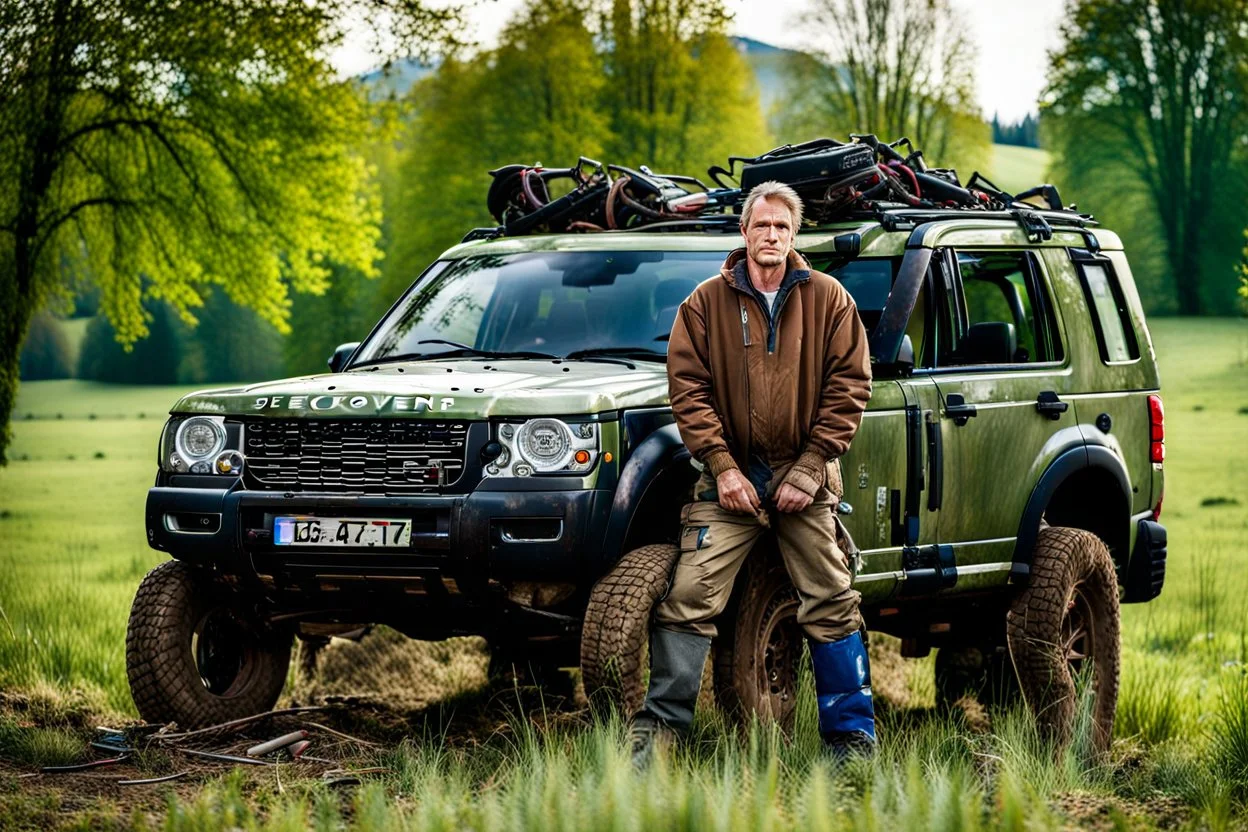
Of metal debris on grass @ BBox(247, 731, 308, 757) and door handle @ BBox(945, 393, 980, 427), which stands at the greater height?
door handle @ BBox(945, 393, 980, 427)

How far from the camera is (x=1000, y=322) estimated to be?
26.7 ft

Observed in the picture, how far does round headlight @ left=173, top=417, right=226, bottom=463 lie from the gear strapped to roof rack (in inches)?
88.2

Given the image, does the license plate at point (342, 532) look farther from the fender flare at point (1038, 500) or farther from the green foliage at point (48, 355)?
the green foliage at point (48, 355)

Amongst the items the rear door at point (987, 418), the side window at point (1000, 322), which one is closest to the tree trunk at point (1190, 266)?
the side window at point (1000, 322)

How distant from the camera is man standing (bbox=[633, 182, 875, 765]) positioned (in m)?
6.07

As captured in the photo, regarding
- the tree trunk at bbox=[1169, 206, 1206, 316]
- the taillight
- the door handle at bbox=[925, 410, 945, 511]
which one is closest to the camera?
the door handle at bbox=[925, 410, 945, 511]

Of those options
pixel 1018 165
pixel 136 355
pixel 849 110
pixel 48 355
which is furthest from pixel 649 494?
pixel 1018 165

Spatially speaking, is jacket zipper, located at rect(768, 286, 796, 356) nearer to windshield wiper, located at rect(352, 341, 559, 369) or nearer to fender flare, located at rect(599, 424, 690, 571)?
fender flare, located at rect(599, 424, 690, 571)

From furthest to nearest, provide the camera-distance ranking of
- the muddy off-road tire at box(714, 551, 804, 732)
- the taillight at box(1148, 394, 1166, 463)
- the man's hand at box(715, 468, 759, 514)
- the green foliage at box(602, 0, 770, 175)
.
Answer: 1. the green foliage at box(602, 0, 770, 175)
2. the taillight at box(1148, 394, 1166, 463)
3. the muddy off-road tire at box(714, 551, 804, 732)
4. the man's hand at box(715, 468, 759, 514)

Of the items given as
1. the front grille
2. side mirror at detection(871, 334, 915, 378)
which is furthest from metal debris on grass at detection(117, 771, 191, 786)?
side mirror at detection(871, 334, 915, 378)

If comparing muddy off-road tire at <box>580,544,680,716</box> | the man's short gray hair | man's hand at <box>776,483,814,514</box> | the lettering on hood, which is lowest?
muddy off-road tire at <box>580,544,680,716</box>

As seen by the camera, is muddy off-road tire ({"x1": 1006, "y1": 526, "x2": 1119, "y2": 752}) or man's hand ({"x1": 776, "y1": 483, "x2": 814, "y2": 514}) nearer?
man's hand ({"x1": 776, "y1": 483, "x2": 814, "y2": 514})

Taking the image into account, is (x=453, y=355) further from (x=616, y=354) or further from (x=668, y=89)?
(x=668, y=89)

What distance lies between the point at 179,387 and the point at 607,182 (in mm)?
50465
